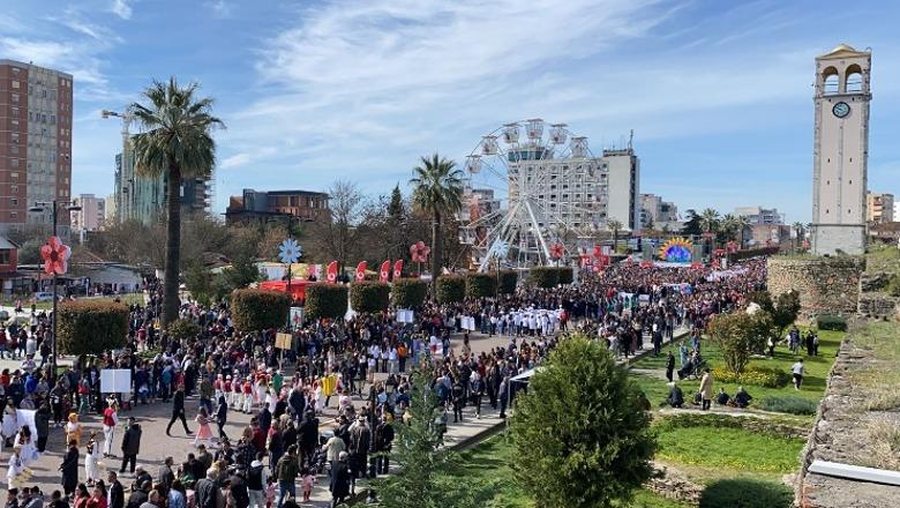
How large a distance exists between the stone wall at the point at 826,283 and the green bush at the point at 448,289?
2252cm

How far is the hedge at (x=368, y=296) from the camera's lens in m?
38.8

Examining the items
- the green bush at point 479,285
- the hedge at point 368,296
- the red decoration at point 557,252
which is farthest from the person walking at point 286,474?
the red decoration at point 557,252

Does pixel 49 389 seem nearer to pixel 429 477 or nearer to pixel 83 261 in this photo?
pixel 429 477

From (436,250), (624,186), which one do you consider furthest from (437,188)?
(624,186)

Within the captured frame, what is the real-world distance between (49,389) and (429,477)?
15.2 meters

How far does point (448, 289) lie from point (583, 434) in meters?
34.9

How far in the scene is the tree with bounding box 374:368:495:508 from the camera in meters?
8.68

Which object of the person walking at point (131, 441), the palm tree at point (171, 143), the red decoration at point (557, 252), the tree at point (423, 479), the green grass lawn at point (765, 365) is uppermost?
→ the palm tree at point (171, 143)

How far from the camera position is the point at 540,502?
1192 centimetres

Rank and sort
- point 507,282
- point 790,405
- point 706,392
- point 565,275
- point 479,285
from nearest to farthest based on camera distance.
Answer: point 790,405 < point 706,392 < point 479,285 < point 507,282 < point 565,275

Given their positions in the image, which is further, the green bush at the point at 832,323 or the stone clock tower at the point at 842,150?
the stone clock tower at the point at 842,150

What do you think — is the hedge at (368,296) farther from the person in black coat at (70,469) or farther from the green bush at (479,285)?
the person in black coat at (70,469)

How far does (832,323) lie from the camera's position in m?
45.9

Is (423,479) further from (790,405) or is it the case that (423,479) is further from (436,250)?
(436,250)
